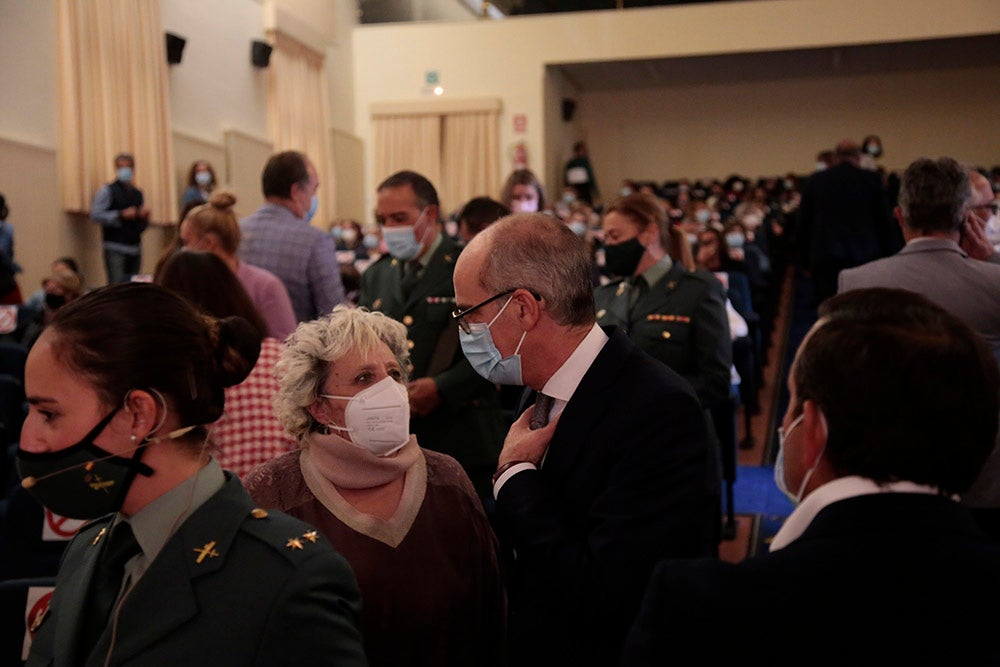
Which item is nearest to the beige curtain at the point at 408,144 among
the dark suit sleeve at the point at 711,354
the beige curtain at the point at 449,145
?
the beige curtain at the point at 449,145

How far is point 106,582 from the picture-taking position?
1.49 metres

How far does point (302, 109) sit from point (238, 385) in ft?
44.5

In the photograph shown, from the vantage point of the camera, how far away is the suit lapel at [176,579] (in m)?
1.37

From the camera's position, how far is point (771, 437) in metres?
6.88

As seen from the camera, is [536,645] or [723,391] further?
[723,391]

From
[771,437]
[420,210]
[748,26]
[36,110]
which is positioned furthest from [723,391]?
[748,26]

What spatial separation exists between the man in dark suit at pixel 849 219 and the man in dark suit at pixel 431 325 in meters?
4.49

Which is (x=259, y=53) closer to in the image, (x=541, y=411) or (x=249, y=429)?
(x=249, y=429)

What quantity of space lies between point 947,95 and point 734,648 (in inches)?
767

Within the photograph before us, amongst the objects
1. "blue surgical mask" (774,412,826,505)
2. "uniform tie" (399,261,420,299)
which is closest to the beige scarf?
"blue surgical mask" (774,412,826,505)

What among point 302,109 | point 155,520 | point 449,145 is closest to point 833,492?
point 155,520

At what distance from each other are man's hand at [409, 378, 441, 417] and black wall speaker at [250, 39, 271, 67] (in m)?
12.0

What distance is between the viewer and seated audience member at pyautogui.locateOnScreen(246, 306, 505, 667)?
7.17 ft

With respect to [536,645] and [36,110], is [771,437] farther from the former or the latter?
[36,110]
